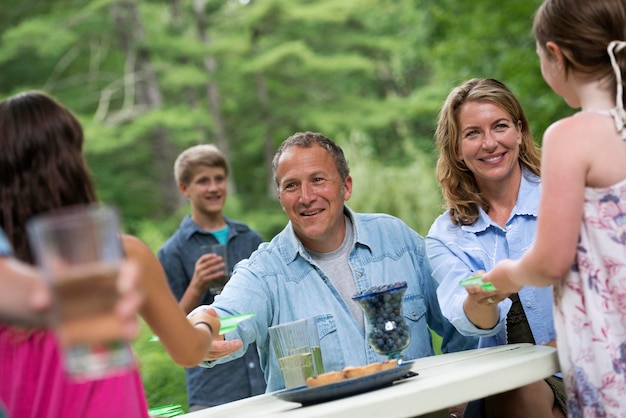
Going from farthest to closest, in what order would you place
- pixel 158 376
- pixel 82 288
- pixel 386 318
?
pixel 158 376 → pixel 386 318 → pixel 82 288

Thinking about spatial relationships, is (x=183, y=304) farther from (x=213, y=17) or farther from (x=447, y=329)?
(x=213, y=17)

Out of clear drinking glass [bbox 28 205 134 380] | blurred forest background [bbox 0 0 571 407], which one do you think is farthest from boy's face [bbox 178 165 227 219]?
blurred forest background [bbox 0 0 571 407]

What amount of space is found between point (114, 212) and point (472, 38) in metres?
9.38

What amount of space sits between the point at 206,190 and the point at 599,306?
118 inches

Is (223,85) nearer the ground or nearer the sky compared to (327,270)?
nearer the sky

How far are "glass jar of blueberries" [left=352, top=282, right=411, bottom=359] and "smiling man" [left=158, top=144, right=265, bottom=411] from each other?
5.81 ft

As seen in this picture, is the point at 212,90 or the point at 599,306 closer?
the point at 599,306

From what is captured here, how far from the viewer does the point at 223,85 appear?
17.6 m

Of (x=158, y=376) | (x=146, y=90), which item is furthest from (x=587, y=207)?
(x=146, y=90)

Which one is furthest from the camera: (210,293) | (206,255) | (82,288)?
(210,293)

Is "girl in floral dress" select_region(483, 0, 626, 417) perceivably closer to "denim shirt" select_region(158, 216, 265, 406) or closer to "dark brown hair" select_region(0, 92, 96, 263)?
"dark brown hair" select_region(0, 92, 96, 263)

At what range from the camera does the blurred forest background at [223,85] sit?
14.9 meters

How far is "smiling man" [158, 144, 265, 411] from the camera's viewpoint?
14.5 feet

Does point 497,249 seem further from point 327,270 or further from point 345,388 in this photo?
point 345,388
